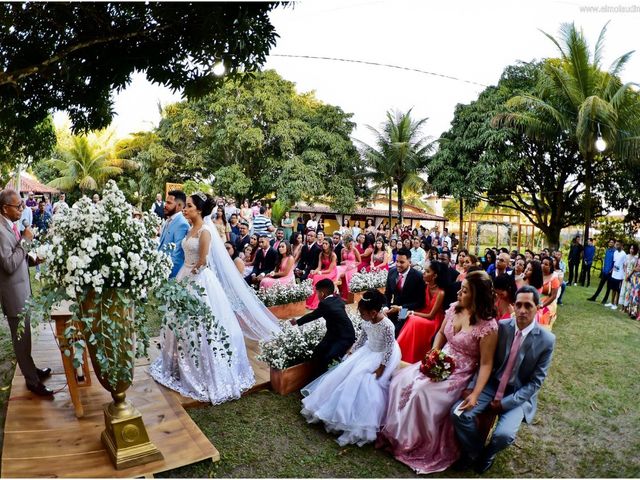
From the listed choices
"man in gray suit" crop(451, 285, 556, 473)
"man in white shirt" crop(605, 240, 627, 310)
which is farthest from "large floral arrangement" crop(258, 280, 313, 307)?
"man in white shirt" crop(605, 240, 627, 310)

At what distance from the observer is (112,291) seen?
331 cm

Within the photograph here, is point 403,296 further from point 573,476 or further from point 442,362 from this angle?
point 573,476

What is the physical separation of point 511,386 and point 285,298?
497cm

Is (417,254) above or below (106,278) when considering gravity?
below

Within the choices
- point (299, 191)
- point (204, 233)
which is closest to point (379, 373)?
point (204, 233)

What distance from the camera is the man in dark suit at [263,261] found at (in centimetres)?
964

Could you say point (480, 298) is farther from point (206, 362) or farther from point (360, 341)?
point (206, 362)

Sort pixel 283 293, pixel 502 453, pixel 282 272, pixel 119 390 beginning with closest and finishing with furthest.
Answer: pixel 119 390, pixel 502 453, pixel 283 293, pixel 282 272

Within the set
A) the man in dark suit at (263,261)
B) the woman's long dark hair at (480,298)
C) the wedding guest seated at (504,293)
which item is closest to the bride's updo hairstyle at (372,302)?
the woman's long dark hair at (480,298)

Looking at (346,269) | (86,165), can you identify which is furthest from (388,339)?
(86,165)

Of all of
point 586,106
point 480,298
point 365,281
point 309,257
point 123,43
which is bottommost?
point 365,281

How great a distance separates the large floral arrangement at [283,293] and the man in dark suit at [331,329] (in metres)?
2.83

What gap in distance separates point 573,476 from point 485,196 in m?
20.4

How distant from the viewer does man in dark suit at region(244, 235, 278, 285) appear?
31.6ft
